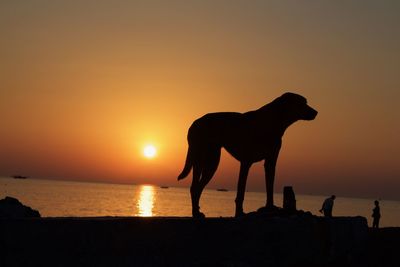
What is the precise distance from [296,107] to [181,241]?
415 cm

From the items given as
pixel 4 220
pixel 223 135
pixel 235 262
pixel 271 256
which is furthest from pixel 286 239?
pixel 4 220

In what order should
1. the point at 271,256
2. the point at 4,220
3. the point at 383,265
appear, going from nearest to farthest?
the point at 4,220
the point at 271,256
the point at 383,265

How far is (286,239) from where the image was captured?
39.1 feet

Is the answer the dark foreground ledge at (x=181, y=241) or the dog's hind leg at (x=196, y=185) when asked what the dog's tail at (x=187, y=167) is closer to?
the dog's hind leg at (x=196, y=185)

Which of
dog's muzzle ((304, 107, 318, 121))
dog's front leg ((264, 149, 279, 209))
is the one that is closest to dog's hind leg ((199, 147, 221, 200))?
dog's front leg ((264, 149, 279, 209))

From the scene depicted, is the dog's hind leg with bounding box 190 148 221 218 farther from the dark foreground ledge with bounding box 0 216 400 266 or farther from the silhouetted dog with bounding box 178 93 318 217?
the dark foreground ledge with bounding box 0 216 400 266

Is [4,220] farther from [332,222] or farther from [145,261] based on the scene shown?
[332,222]

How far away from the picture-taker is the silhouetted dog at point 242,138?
12.4 m

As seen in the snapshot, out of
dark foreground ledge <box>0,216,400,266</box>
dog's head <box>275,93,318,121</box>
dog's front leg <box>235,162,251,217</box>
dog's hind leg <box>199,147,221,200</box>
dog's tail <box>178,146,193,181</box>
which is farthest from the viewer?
dog's tail <box>178,146,193,181</box>

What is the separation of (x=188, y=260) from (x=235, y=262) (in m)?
0.99

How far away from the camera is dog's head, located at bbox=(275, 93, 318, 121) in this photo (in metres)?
12.6

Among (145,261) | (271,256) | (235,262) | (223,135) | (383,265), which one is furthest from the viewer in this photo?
(383,265)

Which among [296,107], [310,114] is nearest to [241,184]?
[296,107]

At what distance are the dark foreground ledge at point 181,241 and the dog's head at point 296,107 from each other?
2172 millimetres
